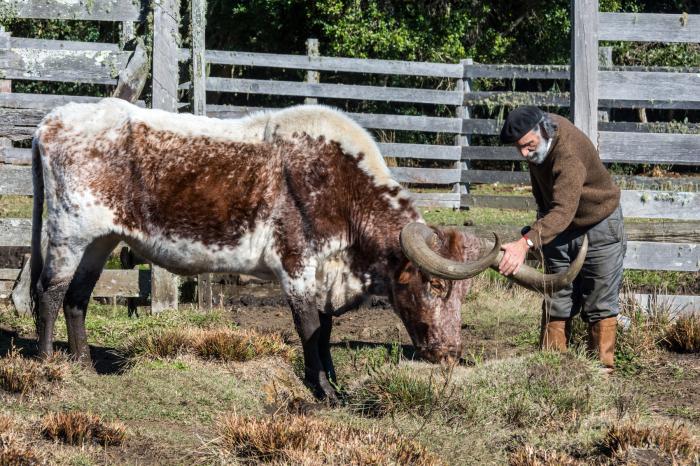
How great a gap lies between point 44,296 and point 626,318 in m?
4.67

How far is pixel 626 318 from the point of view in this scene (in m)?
8.40

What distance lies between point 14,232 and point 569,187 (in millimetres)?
5368

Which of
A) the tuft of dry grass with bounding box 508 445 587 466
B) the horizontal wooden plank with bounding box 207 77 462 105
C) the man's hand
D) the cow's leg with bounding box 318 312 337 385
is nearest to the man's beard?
the man's hand

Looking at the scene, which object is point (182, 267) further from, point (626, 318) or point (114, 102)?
point (626, 318)

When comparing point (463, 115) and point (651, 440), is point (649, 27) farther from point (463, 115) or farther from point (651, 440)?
point (463, 115)

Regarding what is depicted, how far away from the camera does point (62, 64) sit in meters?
9.50

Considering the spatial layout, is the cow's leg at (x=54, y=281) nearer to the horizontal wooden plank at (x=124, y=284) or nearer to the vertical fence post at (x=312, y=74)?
the horizontal wooden plank at (x=124, y=284)

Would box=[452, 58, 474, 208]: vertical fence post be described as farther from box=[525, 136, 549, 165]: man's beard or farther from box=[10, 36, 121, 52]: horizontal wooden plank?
box=[525, 136, 549, 165]: man's beard

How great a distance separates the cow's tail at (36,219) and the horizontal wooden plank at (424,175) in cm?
901

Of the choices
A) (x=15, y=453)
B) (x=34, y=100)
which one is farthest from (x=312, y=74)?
(x=15, y=453)

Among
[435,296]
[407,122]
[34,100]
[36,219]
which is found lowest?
[435,296]

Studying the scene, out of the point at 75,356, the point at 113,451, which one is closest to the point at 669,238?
the point at 75,356

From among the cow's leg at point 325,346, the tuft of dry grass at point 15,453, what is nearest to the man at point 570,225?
the cow's leg at point 325,346

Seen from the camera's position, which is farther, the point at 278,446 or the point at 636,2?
the point at 636,2
